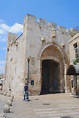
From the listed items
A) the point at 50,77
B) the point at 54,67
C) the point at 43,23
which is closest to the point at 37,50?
the point at 43,23

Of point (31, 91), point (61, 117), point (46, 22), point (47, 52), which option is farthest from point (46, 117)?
point (46, 22)

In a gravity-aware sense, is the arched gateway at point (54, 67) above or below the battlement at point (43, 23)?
below

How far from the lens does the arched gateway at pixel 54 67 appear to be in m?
18.6

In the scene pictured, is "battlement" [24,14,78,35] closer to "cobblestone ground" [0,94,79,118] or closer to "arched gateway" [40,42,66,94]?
"arched gateway" [40,42,66,94]

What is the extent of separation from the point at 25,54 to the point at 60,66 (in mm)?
5613

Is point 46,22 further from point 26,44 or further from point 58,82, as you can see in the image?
point 58,82

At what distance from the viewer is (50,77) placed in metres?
20.6

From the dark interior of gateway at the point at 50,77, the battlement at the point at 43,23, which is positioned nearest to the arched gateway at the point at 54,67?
the dark interior of gateway at the point at 50,77

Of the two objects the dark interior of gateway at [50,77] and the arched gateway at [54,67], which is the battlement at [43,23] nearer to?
the arched gateway at [54,67]

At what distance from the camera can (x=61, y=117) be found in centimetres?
640

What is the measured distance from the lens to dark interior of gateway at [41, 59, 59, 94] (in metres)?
19.9

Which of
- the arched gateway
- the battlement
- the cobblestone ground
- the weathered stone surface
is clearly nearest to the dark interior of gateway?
the arched gateway

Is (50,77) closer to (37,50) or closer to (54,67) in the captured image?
(54,67)

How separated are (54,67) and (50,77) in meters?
1.49
